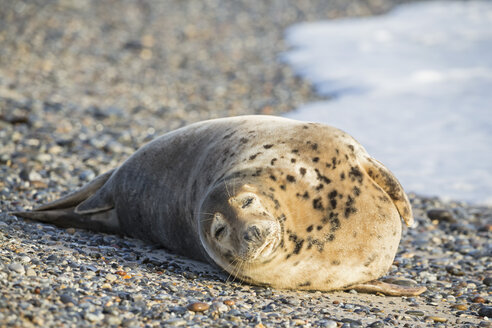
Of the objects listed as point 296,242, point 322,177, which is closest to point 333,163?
point 322,177

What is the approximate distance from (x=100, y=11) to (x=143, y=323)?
16.4m

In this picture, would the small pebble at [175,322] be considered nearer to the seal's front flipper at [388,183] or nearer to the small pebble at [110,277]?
the small pebble at [110,277]

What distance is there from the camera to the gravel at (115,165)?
378 cm

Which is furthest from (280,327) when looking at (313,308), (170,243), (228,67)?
(228,67)

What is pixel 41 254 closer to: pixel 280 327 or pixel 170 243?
pixel 170 243

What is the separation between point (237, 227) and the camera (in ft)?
12.7

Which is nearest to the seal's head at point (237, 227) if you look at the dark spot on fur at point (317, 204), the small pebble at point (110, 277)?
the dark spot on fur at point (317, 204)

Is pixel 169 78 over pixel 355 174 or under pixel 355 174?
over

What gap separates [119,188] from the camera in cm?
552

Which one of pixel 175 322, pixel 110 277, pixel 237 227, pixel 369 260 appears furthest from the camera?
pixel 369 260

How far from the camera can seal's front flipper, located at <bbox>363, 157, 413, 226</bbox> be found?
4.58m

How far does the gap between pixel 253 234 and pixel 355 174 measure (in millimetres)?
1041

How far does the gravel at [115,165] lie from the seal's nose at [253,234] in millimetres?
422

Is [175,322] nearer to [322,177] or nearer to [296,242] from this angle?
[296,242]
